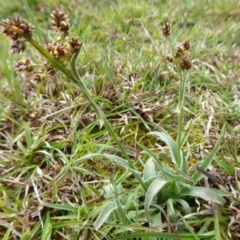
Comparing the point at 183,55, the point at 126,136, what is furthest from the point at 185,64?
the point at 126,136

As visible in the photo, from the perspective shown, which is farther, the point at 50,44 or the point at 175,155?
the point at 175,155

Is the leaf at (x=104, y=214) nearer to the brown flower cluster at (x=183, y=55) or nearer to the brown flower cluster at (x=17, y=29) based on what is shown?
the brown flower cluster at (x=183, y=55)

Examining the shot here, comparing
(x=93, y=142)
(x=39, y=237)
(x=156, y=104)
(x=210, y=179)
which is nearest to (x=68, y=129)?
(x=93, y=142)

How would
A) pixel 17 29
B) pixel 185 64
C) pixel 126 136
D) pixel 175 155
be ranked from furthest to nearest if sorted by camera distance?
pixel 126 136 → pixel 175 155 → pixel 185 64 → pixel 17 29

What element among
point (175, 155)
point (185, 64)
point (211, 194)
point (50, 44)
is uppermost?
point (50, 44)

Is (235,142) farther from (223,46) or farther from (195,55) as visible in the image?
(223,46)

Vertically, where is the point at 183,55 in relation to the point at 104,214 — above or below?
above

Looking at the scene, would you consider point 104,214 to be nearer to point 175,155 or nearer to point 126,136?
point 175,155
